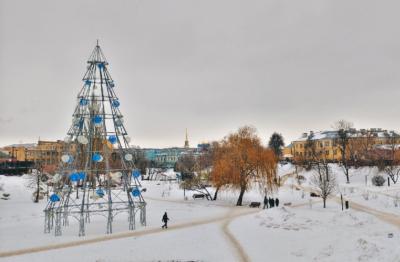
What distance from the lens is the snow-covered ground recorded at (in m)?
18.0

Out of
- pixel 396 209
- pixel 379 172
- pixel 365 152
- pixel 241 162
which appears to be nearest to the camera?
pixel 396 209

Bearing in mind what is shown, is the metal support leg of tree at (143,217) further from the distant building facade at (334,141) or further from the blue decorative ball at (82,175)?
the distant building facade at (334,141)

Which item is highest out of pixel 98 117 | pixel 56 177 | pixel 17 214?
pixel 98 117

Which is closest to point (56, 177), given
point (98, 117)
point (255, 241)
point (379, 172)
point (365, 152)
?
point (98, 117)

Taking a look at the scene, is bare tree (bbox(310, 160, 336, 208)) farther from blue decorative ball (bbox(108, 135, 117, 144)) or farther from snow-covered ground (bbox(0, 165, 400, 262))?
blue decorative ball (bbox(108, 135, 117, 144))

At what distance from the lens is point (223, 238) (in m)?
22.2

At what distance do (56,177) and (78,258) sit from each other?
31.4ft

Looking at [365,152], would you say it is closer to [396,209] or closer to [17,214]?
[396,209]

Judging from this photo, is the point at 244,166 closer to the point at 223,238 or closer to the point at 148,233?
the point at 148,233

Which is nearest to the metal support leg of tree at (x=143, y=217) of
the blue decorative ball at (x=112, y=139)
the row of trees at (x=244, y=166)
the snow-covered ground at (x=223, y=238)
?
the snow-covered ground at (x=223, y=238)

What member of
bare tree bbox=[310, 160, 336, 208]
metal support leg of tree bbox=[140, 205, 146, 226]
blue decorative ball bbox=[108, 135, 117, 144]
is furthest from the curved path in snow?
bare tree bbox=[310, 160, 336, 208]

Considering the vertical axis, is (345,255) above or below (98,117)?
below

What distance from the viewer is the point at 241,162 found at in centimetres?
4012

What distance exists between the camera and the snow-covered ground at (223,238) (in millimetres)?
17984
